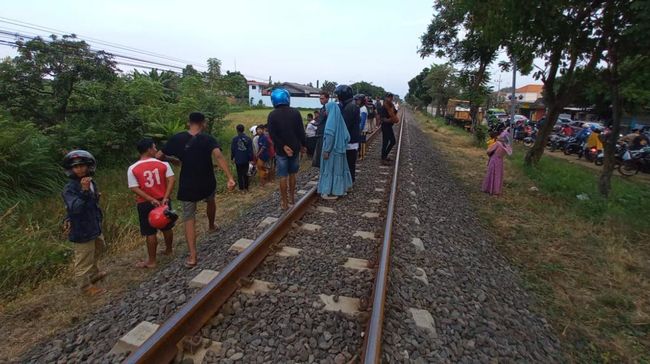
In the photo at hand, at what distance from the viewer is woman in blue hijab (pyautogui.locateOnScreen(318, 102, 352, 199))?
6.00 metres

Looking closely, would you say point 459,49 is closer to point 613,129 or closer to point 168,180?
point 613,129

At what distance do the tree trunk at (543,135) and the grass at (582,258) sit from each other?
2.31 metres

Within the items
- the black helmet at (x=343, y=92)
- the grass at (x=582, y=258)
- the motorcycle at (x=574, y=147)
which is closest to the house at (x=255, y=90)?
the motorcycle at (x=574, y=147)

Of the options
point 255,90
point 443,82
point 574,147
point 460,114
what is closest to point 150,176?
point 574,147

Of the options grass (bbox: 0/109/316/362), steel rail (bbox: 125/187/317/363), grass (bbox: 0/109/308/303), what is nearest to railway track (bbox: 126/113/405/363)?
steel rail (bbox: 125/187/317/363)

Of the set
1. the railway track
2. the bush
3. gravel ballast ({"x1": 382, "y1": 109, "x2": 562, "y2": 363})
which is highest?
the bush

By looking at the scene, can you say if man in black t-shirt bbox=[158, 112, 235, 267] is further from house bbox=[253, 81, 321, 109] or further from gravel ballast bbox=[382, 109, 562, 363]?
house bbox=[253, 81, 321, 109]

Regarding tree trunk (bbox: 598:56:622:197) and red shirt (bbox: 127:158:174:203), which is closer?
red shirt (bbox: 127:158:174:203)

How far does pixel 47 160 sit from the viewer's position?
830 centimetres

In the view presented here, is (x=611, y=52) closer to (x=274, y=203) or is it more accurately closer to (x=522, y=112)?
(x=274, y=203)

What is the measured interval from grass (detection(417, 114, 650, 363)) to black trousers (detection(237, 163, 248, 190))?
496cm

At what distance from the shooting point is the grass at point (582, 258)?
324cm

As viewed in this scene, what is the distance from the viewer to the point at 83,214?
3547mm

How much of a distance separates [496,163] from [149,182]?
22.7 feet
